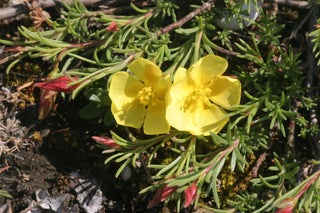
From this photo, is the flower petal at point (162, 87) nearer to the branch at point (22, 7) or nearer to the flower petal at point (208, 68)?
the flower petal at point (208, 68)

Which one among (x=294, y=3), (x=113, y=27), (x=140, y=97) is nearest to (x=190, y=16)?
(x=113, y=27)

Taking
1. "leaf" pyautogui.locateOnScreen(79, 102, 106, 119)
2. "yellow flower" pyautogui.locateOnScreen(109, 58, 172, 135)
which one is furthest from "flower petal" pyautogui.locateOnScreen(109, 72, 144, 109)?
"leaf" pyautogui.locateOnScreen(79, 102, 106, 119)

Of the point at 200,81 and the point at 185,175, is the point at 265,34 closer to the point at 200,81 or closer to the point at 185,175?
the point at 200,81

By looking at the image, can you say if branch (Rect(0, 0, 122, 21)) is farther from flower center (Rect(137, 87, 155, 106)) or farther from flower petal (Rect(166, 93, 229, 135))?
flower petal (Rect(166, 93, 229, 135))

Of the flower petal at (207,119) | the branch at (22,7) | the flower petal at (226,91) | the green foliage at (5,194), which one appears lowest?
the green foliage at (5,194)

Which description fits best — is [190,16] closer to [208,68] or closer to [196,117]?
[208,68]

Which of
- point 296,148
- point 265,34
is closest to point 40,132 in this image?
point 265,34

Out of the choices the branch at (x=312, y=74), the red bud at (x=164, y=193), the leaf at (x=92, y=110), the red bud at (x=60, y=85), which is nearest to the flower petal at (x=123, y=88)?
the red bud at (x=60, y=85)
